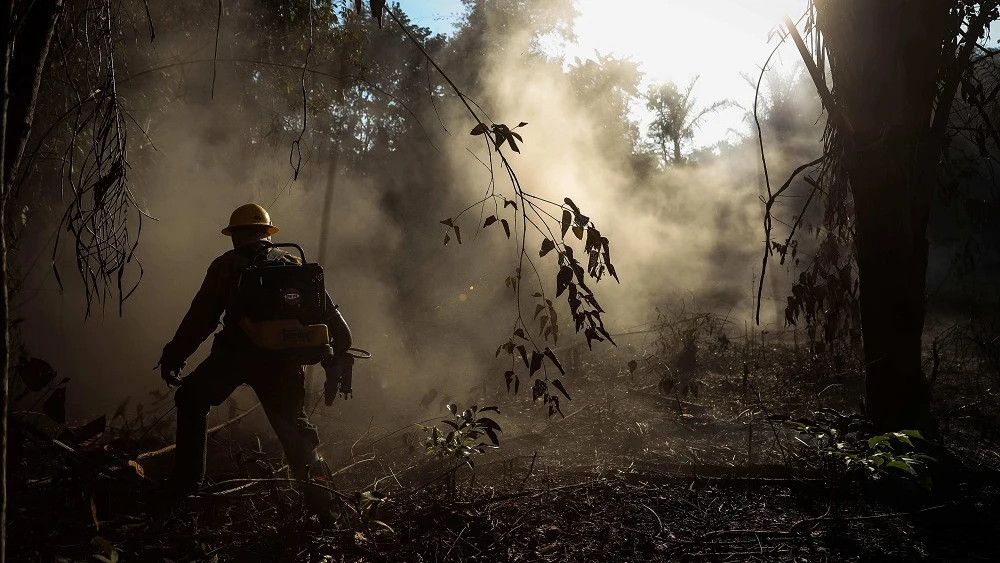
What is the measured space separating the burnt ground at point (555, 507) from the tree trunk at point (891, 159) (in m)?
0.62

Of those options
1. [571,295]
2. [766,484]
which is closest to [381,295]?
[766,484]

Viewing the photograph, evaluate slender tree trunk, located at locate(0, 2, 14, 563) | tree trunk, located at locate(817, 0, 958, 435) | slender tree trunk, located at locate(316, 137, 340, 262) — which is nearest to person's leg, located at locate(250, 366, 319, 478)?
slender tree trunk, located at locate(0, 2, 14, 563)

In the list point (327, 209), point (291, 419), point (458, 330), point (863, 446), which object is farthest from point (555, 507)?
point (327, 209)

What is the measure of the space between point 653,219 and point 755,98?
1398cm

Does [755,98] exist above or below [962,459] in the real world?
above

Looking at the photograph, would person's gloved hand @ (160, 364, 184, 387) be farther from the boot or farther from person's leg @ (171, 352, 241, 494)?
the boot

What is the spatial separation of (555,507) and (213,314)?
2145 millimetres

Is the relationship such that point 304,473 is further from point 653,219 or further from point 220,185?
point 653,219

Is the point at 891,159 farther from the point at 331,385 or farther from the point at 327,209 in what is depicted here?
the point at 327,209

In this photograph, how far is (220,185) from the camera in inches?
350

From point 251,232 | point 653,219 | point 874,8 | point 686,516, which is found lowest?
point 686,516

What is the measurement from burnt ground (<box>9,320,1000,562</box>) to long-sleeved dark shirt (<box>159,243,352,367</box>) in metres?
0.56

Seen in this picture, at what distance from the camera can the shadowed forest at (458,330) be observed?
265cm

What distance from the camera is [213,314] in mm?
3381
